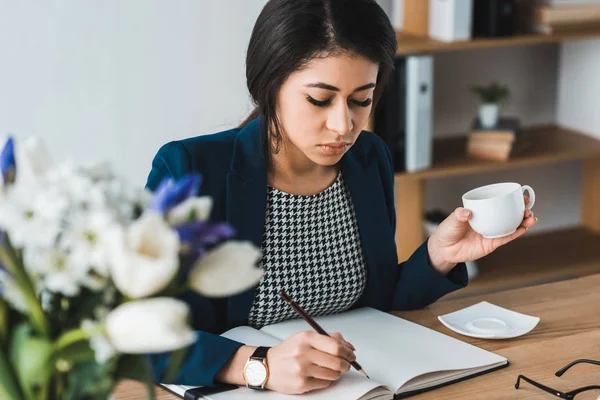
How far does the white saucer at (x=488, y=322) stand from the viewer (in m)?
1.45

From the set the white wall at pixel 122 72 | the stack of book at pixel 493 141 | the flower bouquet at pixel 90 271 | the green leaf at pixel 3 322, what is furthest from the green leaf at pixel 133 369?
the stack of book at pixel 493 141

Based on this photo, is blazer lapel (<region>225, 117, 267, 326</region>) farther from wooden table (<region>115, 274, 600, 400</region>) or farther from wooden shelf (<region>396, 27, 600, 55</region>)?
wooden shelf (<region>396, 27, 600, 55</region>)

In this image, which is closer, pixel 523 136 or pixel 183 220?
pixel 183 220

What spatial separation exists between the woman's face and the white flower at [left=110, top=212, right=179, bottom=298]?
0.81 meters

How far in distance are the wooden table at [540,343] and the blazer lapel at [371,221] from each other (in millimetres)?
123

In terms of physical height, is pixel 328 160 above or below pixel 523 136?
above

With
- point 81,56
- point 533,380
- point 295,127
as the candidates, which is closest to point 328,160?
point 295,127

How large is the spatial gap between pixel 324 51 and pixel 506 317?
Result: 0.56 m

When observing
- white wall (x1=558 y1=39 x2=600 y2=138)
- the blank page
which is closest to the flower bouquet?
the blank page

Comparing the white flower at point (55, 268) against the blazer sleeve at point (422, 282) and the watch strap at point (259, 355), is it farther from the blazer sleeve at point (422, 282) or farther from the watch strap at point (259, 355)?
the blazer sleeve at point (422, 282)

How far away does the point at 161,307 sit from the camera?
2.21 feet

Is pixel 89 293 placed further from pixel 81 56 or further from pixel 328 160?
pixel 81 56

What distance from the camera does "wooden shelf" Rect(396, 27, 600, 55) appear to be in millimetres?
2715

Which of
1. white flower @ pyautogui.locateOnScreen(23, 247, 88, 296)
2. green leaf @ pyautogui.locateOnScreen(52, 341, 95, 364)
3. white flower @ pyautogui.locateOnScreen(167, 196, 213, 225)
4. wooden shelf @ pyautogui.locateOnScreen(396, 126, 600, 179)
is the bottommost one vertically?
wooden shelf @ pyautogui.locateOnScreen(396, 126, 600, 179)
